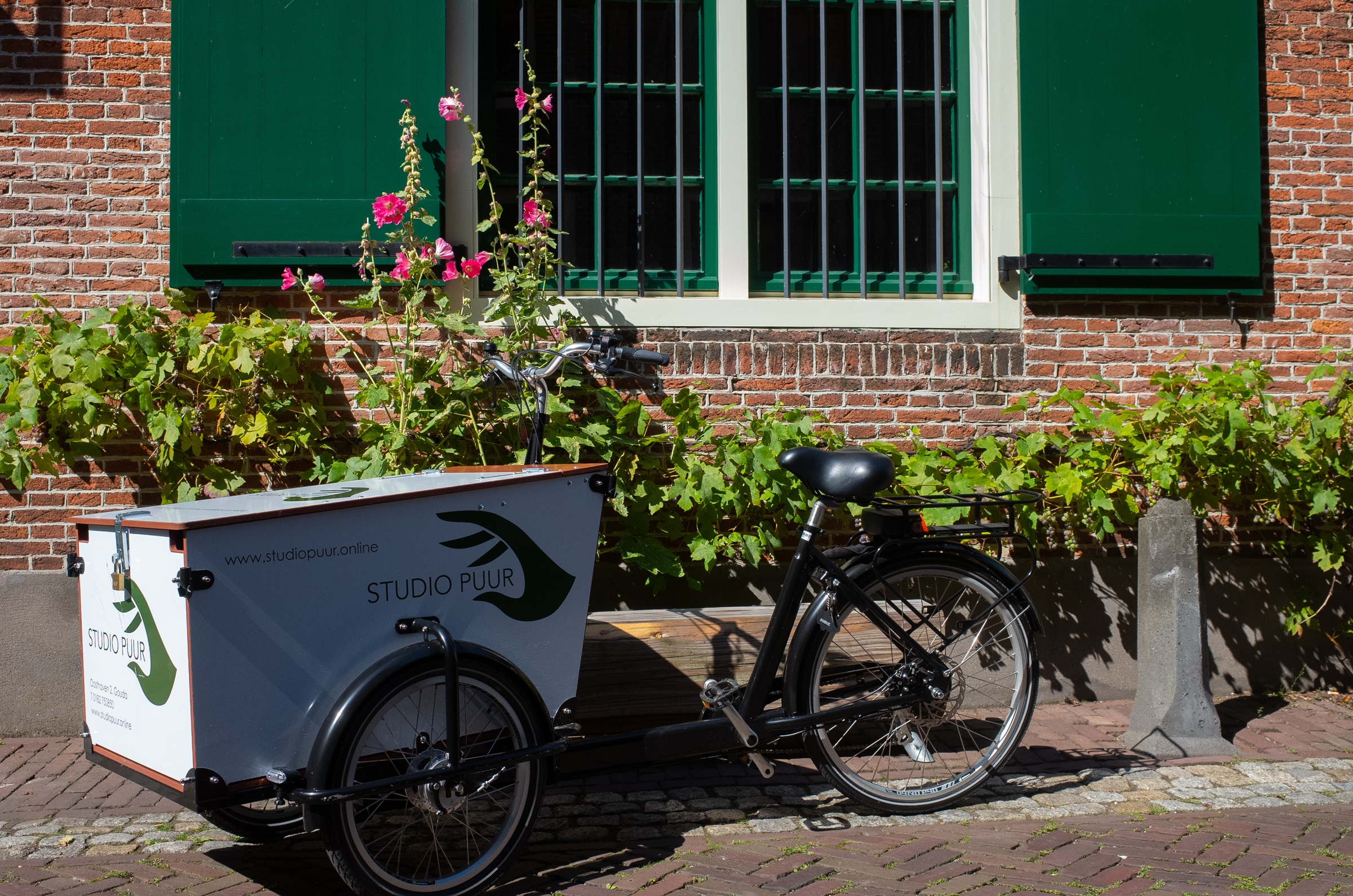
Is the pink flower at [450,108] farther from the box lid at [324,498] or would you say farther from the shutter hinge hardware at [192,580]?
the shutter hinge hardware at [192,580]

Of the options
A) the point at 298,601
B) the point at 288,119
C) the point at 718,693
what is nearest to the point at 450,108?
the point at 288,119

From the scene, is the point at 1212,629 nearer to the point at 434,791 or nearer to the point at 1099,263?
the point at 1099,263

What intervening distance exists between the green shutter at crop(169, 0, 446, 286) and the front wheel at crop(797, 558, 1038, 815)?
2.65 metres

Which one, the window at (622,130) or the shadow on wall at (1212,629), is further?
the window at (622,130)

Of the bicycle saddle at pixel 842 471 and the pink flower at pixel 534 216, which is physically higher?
the pink flower at pixel 534 216

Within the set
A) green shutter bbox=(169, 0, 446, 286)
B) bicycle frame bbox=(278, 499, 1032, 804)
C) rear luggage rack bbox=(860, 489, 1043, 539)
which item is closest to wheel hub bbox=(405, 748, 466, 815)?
bicycle frame bbox=(278, 499, 1032, 804)

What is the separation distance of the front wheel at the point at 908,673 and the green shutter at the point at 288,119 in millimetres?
2647

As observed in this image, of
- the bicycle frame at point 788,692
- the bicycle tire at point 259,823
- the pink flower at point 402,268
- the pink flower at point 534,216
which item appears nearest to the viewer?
the bicycle tire at point 259,823

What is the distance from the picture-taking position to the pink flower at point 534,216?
447 cm

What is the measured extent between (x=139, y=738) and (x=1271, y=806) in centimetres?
336

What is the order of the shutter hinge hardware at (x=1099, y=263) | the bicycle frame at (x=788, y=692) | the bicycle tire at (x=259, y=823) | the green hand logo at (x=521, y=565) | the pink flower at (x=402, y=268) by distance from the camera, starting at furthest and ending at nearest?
the shutter hinge hardware at (x=1099, y=263) → the pink flower at (x=402, y=268) → the bicycle frame at (x=788, y=692) → the bicycle tire at (x=259, y=823) → the green hand logo at (x=521, y=565)

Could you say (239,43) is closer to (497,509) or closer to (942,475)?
(497,509)

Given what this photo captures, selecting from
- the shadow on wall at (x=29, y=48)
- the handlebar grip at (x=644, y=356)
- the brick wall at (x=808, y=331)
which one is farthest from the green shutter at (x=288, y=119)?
the handlebar grip at (x=644, y=356)

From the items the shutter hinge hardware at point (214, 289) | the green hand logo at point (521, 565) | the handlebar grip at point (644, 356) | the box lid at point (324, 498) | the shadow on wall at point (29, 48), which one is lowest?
the green hand logo at point (521, 565)
